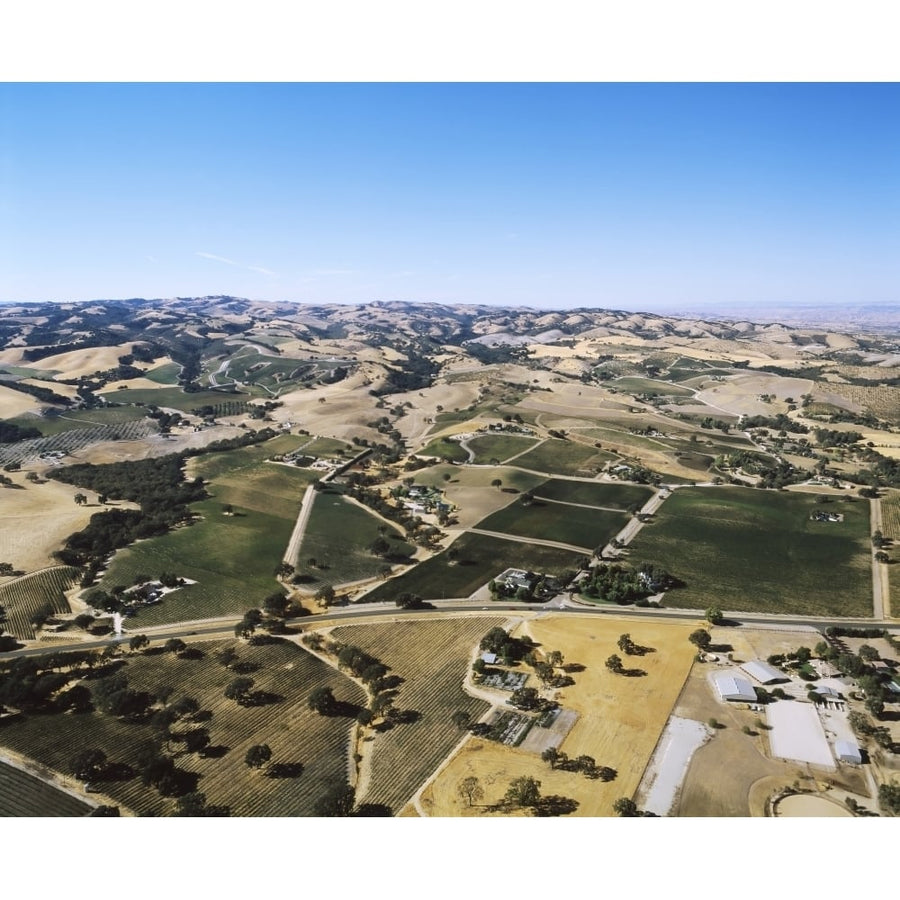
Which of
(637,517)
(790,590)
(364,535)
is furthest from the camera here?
(637,517)

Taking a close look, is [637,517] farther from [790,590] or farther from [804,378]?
[804,378]

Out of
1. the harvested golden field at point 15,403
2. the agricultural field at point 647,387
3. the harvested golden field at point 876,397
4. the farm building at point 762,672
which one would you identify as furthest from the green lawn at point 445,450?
the harvested golden field at point 876,397

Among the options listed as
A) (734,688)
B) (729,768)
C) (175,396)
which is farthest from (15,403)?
(729,768)

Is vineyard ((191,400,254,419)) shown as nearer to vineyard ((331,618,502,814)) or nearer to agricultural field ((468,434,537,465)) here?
agricultural field ((468,434,537,465))

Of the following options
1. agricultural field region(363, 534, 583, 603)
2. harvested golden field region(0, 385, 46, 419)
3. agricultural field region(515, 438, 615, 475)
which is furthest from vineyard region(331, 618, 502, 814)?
harvested golden field region(0, 385, 46, 419)

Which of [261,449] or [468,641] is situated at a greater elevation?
[261,449]

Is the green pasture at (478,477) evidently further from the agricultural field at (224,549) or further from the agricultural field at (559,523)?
the agricultural field at (224,549)

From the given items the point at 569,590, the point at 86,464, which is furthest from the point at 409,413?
the point at 569,590

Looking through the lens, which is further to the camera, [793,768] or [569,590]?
[569,590]
